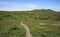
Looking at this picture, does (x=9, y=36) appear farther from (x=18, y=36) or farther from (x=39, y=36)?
(x=39, y=36)

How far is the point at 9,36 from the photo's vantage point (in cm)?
2189

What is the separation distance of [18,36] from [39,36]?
138 inches

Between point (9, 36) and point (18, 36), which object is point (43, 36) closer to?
point (18, 36)

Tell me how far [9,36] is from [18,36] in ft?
5.10

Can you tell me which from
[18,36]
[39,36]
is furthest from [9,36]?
[39,36]

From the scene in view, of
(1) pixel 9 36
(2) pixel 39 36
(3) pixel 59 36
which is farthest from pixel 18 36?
(3) pixel 59 36

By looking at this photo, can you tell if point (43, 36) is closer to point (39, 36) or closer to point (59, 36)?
point (39, 36)

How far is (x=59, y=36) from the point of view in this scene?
22750 millimetres

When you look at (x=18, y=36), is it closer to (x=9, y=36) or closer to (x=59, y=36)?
(x=9, y=36)

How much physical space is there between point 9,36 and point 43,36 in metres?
5.76

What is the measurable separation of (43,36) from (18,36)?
4.24 meters

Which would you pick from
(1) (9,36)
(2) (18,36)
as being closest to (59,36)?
(2) (18,36)

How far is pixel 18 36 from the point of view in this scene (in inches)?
853

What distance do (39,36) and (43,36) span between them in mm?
795
